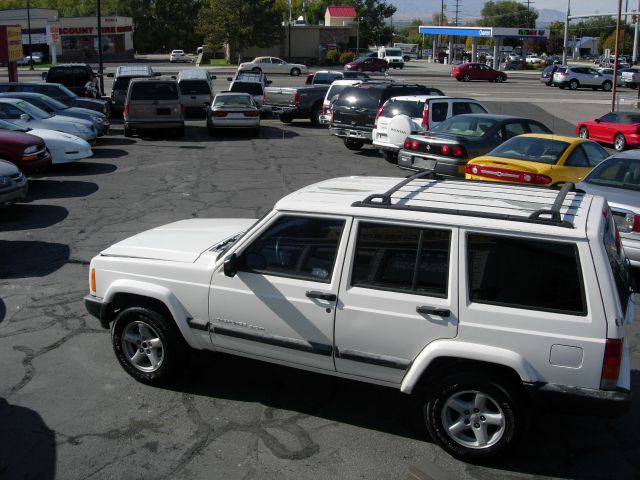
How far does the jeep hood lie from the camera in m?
5.88

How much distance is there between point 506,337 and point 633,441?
1.51 meters

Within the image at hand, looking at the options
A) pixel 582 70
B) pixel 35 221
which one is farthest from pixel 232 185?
pixel 582 70

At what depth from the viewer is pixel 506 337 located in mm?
4707

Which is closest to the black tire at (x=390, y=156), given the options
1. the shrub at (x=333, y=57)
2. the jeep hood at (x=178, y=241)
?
the jeep hood at (x=178, y=241)

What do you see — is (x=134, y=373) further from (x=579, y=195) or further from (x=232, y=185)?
(x=232, y=185)

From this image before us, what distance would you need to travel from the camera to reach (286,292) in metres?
5.29

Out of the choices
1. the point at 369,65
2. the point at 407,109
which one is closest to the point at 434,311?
the point at 407,109

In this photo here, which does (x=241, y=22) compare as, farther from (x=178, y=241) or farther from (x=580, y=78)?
(x=178, y=241)

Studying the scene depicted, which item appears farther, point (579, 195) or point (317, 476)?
point (579, 195)

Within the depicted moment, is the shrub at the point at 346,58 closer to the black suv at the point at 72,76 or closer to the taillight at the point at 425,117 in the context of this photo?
the black suv at the point at 72,76

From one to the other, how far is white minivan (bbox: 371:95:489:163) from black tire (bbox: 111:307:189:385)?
38.6 feet

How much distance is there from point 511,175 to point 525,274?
7468 mm

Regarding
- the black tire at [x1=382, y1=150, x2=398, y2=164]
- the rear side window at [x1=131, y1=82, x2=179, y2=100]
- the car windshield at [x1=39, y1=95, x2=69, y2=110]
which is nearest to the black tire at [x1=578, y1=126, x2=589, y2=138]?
the black tire at [x1=382, y1=150, x2=398, y2=164]

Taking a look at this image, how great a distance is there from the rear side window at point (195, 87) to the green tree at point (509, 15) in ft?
370
